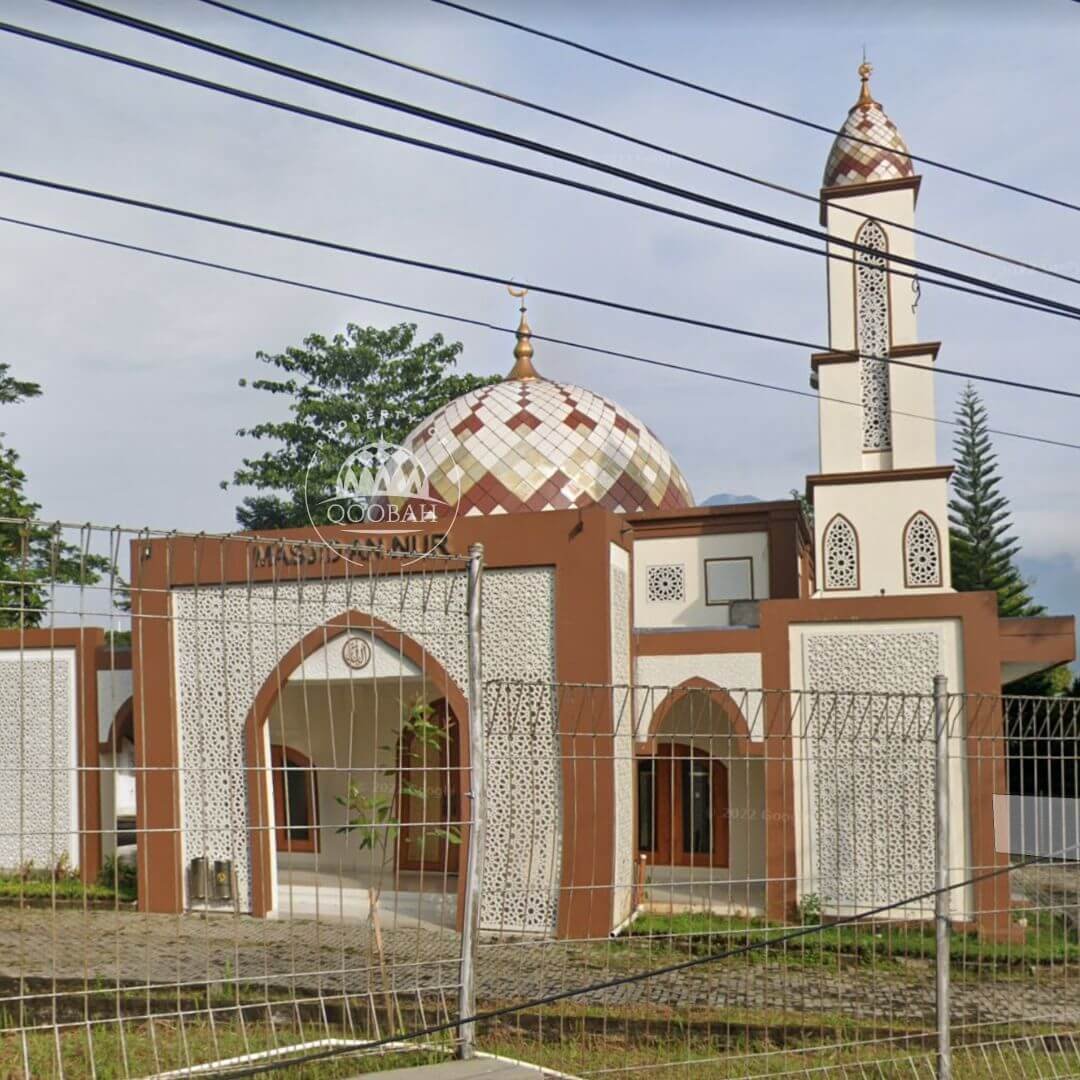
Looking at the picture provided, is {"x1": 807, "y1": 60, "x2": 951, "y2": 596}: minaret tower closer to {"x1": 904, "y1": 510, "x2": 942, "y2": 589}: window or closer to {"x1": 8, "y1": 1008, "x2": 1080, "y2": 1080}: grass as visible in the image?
{"x1": 904, "y1": 510, "x2": 942, "y2": 589}: window

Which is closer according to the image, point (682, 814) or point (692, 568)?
point (682, 814)

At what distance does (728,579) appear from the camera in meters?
11.8

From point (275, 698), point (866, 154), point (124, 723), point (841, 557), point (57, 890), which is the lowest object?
point (57, 890)

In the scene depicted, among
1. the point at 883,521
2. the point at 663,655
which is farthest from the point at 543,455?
the point at 883,521

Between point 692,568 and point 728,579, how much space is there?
384mm

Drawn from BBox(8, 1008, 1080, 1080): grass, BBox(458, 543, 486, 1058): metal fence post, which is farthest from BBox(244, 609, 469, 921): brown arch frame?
BBox(458, 543, 486, 1058): metal fence post

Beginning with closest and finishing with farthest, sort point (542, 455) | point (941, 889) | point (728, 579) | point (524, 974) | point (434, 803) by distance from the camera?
1. point (941, 889)
2. point (524, 974)
3. point (434, 803)
4. point (728, 579)
5. point (542, 455)

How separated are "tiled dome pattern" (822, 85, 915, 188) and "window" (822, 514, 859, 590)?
3.14m

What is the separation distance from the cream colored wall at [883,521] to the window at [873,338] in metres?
0.46

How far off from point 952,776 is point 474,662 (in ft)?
20.8

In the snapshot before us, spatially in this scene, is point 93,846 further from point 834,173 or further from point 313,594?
point 834,173

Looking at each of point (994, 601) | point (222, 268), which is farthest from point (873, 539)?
point (222, 268)

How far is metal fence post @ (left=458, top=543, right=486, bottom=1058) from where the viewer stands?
3.92m

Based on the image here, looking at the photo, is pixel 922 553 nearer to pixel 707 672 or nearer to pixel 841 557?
pixel 841 557
